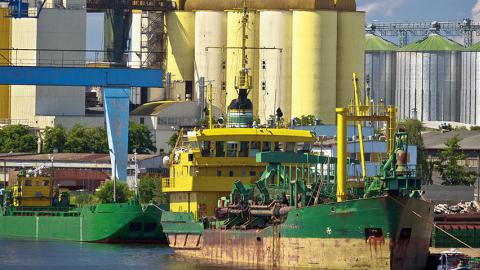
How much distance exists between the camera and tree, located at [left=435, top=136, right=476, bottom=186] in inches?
4727

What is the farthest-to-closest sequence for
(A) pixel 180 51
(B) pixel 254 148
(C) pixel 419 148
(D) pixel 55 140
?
(A) pixel 180 51 < (D) pixel 55 140 < (C) pixel 419 148 < (B) pixel 254 148

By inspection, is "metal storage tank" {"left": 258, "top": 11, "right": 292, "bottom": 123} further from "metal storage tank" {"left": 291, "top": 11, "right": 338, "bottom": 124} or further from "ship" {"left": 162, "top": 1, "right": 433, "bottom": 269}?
"ship" {"left": 162, "top": 1, "right": 433, "bottom": 269}

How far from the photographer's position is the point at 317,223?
6644cm

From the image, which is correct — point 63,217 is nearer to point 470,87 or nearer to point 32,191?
point 32,191

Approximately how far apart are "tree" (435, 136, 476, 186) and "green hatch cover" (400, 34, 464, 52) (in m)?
60.4

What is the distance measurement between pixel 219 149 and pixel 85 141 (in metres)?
64.6

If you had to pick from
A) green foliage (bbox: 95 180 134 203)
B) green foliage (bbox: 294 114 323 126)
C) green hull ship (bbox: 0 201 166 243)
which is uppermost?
green foliage (bbox: 294 114 323 126)

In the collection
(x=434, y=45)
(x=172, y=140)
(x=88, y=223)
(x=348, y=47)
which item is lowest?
(x=88, y=223)

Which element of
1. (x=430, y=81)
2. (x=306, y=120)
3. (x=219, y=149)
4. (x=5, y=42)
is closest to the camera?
(x=219, y=149)

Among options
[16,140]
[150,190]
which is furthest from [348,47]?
[150,190]

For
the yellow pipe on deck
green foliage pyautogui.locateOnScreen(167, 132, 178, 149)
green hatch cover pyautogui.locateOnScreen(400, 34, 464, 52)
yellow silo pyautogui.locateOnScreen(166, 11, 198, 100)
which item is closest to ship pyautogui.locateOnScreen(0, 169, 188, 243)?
the yellow pipe on deck

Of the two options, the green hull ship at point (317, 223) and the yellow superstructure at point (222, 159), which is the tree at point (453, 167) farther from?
the green hull ship at point (317, 223)

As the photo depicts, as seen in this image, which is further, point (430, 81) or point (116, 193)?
point (430, 81)

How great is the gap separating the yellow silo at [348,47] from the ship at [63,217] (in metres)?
60.5
